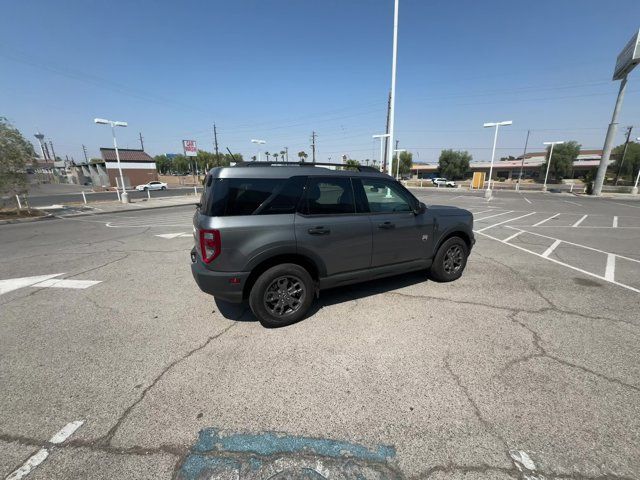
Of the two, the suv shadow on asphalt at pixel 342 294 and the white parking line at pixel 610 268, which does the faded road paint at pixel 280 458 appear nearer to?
the suv shadow on asphalt at pixel 342 294

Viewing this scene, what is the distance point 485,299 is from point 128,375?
4.78m

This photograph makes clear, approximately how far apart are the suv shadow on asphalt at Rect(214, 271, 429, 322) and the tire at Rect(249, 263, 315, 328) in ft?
0.92

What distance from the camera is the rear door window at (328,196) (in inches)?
143

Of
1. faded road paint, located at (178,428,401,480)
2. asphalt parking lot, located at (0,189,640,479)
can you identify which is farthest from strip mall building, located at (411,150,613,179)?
faded road paint, located at (178,428,401,480)

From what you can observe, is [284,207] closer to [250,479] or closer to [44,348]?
[250,479]

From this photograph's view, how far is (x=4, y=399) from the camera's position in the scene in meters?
2.46

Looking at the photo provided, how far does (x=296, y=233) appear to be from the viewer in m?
3.47

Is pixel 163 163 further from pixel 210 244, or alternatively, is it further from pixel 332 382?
pixel 332 382

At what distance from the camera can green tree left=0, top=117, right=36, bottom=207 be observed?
1380 cm

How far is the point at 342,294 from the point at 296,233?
1606mm

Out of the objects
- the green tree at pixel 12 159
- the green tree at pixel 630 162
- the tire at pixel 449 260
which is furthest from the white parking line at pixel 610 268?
the green tree at pixel 630 162

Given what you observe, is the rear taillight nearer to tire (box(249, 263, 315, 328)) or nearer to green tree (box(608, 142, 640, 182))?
tire (box(249, 263, 315, 328))

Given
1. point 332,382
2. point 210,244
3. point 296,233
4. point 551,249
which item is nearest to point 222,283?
point 210,244

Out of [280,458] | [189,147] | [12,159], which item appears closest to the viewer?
[280,458]
